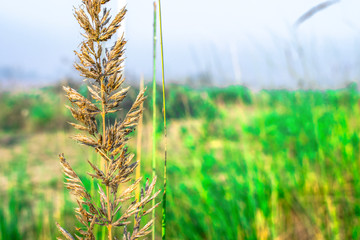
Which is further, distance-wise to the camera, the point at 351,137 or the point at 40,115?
the point at 40,115

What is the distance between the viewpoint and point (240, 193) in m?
1.62

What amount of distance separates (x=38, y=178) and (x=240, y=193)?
10.3 feet

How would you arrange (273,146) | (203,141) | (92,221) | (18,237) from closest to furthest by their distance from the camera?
1. (92,221)
2. (18,237)
3. (273,146)
4. (203,141)

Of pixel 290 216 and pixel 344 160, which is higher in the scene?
pixel 344 160

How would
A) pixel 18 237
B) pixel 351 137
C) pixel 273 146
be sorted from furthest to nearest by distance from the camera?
pixel 273 146, pixel 351 137, pixel 18 237

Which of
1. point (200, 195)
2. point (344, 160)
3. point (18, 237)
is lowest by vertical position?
point (18, 237)

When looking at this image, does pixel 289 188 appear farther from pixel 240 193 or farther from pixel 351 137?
pixel 351 137

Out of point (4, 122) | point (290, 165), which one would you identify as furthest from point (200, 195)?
point (4, 122)

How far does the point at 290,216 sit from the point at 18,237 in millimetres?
1255

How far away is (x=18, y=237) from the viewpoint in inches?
62.6

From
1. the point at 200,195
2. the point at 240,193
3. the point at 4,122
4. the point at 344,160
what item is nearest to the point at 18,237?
the point at 200,195

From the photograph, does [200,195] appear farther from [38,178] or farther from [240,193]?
[38,178]

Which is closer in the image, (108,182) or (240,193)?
(108,182)

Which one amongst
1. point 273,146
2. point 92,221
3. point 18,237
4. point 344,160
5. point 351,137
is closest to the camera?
point 92,221
